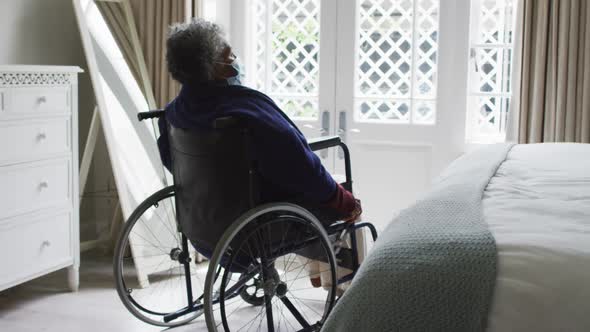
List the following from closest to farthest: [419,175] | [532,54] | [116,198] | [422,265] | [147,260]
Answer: [422,265], [532,54], [147,260], [419,175], [116,198]

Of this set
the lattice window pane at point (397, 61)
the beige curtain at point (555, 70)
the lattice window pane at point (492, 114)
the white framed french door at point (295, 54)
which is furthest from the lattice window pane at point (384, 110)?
the beige curtain at point (555, 70)

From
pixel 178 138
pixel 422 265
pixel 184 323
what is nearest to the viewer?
pixel 422 265

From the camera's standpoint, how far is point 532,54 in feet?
11.6

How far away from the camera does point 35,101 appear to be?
3.25 m

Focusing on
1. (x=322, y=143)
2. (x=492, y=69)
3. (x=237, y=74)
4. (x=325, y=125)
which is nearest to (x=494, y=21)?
(x=492, y=69)

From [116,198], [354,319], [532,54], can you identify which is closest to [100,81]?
[116,198]

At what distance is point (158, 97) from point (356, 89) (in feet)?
3.67

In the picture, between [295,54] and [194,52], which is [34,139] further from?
[295,54]

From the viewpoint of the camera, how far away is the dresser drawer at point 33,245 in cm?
313

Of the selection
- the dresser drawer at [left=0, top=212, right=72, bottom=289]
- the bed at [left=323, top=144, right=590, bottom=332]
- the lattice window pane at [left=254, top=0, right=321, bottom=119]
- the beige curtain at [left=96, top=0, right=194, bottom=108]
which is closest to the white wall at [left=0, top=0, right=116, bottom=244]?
the beige curtain at [left=96, top=0, right=194, bottom=108]

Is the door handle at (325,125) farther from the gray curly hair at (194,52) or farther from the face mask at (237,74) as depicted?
the gray curly hair at (194,52)

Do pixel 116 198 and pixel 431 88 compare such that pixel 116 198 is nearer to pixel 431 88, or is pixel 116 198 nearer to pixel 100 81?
pixel 100 81

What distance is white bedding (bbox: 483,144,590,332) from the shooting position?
52.0 inches

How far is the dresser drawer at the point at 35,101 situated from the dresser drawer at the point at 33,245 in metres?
0.46
